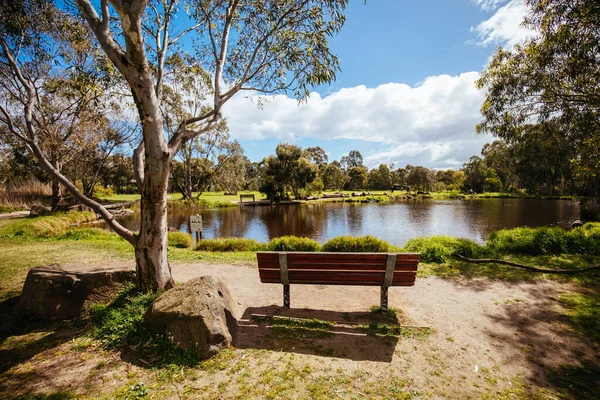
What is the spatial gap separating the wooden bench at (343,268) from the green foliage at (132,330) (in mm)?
1786

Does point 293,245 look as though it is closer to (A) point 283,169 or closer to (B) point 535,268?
(B) point 535,268

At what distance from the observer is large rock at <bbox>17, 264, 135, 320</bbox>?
4188mm

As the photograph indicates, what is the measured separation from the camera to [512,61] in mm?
10336

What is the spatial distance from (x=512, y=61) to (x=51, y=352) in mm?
14947

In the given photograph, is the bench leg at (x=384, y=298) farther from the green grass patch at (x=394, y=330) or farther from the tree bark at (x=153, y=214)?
the tree bark at (x=153, y=214)

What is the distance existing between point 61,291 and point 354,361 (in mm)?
4520

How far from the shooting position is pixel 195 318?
3.32 metres

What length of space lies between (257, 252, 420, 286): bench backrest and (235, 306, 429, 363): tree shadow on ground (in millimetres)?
614

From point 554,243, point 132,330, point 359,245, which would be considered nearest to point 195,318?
point 132,330

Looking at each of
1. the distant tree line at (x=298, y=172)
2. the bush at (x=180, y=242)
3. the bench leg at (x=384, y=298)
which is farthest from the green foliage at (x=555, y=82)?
the bush at (x=180, y=242)

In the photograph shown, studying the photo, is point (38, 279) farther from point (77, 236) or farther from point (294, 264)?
point (77, 236)

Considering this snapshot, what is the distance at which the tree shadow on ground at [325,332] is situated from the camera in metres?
3.59

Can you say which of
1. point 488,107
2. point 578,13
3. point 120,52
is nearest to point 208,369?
point 120,52

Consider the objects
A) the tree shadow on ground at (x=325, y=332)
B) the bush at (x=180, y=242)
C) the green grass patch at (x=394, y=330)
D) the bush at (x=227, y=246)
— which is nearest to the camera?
the tree shadow on ground at (x=325, y=332)
